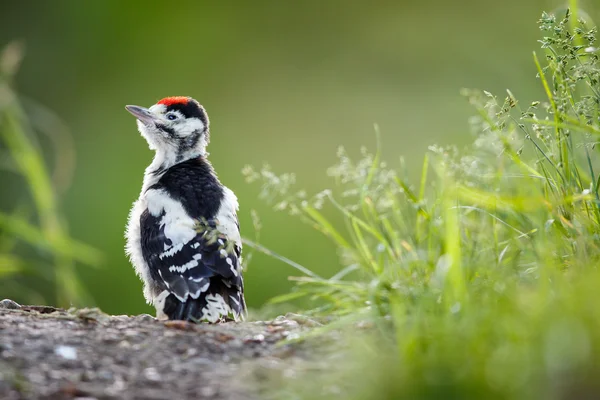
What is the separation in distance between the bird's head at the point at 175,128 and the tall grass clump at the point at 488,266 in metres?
2.20

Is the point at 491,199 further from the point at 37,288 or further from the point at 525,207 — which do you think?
the point at 37,288

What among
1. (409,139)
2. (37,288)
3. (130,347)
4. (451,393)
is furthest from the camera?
(37,288)

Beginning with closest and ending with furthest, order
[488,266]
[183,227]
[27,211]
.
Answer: [488,266] < [27,211] < [183,227]

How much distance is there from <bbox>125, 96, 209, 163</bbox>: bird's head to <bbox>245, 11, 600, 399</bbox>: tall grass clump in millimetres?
2201

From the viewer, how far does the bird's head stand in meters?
5.45

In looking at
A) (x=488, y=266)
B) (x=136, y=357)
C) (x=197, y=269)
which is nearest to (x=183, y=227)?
(x=197, y=269)

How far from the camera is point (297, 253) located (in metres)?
9.62

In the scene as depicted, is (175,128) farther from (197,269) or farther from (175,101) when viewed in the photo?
(197,269)

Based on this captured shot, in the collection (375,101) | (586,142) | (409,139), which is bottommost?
(586,142)

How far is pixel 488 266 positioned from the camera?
269 cm

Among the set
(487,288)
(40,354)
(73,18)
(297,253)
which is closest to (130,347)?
(40,354)

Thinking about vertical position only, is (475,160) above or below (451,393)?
above

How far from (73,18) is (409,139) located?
7.11 metres

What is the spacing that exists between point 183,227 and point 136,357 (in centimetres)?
163
